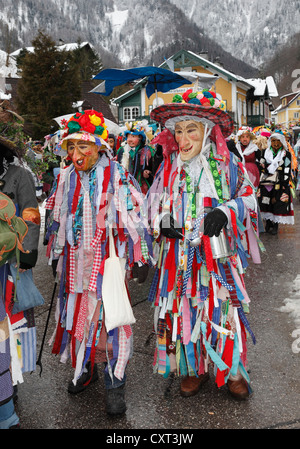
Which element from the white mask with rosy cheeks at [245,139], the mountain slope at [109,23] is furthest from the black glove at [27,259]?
the mountain slope at [109,23]

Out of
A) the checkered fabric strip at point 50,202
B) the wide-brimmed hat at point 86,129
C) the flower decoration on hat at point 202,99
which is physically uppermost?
the flower decoration on hat at point 202,99

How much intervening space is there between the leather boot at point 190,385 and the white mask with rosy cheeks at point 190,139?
1476 millimetres

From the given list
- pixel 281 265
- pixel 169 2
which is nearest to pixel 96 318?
pixel 281 265

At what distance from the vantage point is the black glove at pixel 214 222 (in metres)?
2.56

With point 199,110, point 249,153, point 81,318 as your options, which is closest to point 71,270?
point 81,318

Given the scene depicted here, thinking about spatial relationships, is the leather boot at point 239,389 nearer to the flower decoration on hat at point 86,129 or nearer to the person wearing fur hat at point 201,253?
the person wearing fur hat at point 201,253

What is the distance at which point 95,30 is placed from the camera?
141 metres

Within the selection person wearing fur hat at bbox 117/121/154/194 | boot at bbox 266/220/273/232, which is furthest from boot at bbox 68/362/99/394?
boot at bbox 266/220/273/232

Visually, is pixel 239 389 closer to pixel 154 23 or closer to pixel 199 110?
pixel 199 110

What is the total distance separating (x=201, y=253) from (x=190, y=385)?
0.88 m

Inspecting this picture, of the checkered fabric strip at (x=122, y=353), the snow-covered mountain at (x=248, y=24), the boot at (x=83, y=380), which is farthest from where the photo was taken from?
the snow-covered mountain at (x=248, y=24)

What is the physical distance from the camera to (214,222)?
2557 mm

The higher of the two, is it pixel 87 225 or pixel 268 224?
pixel 87 225

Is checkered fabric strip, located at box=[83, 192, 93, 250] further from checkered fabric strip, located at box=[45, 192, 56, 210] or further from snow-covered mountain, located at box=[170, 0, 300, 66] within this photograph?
snow-covered mountain, located at box=[170, 0, 300, 66]
